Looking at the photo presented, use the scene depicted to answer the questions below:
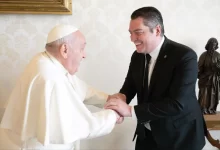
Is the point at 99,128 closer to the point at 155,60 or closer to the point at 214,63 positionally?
the point at 155,60

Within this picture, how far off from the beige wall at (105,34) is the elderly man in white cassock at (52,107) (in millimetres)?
827

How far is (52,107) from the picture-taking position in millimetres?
1418

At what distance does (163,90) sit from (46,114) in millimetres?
733

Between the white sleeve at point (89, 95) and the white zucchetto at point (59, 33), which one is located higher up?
the white zucchetto at point (59, 33)

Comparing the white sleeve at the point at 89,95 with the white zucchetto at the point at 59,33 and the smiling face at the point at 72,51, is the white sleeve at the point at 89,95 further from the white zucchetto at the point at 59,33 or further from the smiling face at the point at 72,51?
the white zucchetto at the point at 59,33

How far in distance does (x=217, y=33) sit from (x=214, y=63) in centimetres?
48

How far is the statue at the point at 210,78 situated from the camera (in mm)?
2252

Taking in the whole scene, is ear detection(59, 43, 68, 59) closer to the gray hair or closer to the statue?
the gray hair

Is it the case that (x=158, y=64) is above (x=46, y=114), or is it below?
above

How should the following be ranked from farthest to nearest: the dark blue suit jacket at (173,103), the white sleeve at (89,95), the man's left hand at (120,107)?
the white sleeve at (89,95), the man's left hand at (120,107), the dark blue suit jacket at (173,103)

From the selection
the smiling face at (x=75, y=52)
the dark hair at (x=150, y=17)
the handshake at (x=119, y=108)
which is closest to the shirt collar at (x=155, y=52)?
the dark hair at (x=150, y=17)

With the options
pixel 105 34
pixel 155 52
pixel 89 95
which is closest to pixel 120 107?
pixel 89 95

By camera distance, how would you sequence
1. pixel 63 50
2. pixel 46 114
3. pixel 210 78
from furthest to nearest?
1. pixel 210 78
2. pixel 63 50
3. pixel 46 114

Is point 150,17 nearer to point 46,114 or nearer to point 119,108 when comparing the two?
point 119,108
